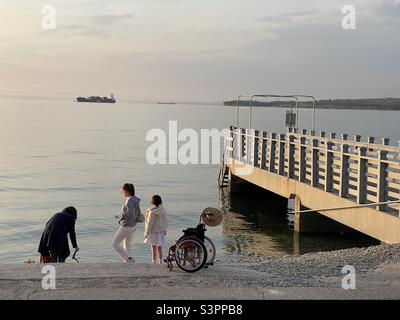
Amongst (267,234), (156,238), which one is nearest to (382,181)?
(156,238)

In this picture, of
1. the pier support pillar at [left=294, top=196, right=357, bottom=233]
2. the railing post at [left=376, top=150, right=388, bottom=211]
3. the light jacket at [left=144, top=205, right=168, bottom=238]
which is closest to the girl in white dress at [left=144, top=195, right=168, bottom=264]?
the light jacket at [left=144, top=205, right=168, bottom=238]

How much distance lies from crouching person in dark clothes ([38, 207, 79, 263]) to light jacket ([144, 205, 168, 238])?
122cm

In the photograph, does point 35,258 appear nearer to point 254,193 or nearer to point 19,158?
point 254,193

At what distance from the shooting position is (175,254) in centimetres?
923

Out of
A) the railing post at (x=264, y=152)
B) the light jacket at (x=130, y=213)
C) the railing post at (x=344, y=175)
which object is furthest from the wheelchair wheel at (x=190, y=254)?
the railing post at (x=264, y=152)

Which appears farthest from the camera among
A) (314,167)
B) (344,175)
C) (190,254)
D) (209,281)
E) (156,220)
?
(314,167)

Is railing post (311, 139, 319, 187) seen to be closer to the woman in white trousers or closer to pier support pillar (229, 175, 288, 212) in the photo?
pier support pillar (229, 175, 288, 212)

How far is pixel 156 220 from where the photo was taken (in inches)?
436

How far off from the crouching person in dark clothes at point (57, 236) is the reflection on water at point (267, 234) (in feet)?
28.7

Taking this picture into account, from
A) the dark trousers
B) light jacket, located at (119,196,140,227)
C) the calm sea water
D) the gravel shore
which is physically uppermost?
light jacket, located at (119,196,140,227)

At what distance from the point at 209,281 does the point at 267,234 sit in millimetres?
14190

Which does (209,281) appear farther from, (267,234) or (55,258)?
(267,234)

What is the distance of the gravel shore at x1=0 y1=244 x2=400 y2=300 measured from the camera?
7934 millimetres
